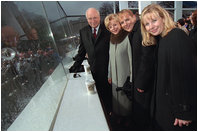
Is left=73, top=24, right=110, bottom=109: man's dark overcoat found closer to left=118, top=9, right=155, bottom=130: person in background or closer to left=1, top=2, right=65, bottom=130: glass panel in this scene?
left=118, top=9, right=155, bottom=130: person in background

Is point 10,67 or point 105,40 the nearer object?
point 10,67

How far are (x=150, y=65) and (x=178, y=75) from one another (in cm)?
28

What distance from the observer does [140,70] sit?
1180 mm

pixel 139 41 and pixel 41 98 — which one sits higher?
pixel 139 41

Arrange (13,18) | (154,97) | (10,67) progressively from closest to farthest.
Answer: (10,67) < (13,18) < (154,97)

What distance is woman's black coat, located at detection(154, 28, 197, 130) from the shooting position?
0.80 metres

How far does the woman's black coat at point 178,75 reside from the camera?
798 mm

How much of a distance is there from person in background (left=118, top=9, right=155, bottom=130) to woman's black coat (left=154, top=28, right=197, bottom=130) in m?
0.15

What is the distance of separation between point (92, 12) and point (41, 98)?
138 centimetres

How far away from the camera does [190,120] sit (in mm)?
860

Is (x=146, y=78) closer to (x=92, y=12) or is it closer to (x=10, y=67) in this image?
(x=10, y=67)

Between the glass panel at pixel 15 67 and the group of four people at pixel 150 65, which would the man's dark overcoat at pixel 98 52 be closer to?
the group of four people at pixel 150 65

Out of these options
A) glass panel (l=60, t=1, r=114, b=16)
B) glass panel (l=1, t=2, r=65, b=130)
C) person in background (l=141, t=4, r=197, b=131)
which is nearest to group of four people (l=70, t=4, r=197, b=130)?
person in background (l=141, t=4, r=197, b=131)

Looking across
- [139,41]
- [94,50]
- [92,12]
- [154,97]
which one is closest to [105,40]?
[94,50]
